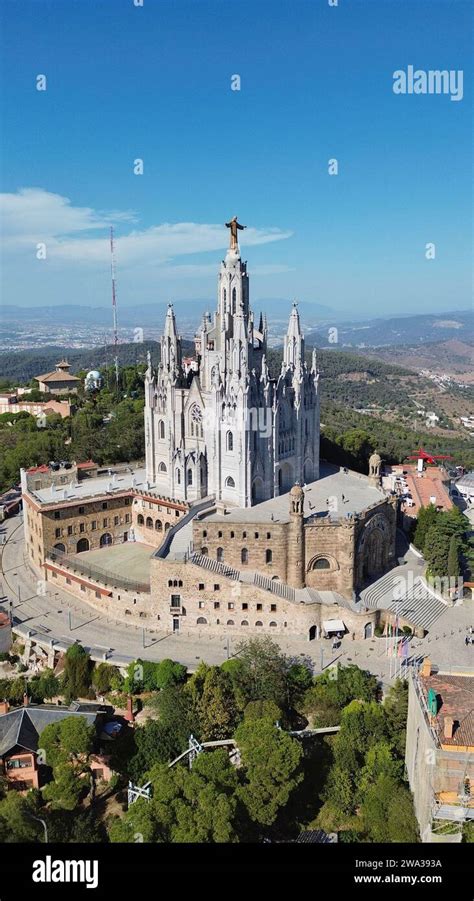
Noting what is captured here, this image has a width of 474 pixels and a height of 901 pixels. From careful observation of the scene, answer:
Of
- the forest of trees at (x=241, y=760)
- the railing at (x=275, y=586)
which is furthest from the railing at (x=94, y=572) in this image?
the railing at (x=275, y=586)

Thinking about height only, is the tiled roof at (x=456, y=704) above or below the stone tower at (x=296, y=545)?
below

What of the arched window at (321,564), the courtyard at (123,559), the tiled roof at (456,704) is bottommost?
the courtyard at (123,559)

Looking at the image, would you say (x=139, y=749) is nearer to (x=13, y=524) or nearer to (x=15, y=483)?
(x=13, y=524)

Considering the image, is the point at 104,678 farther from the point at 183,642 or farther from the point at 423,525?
the point at 423,525

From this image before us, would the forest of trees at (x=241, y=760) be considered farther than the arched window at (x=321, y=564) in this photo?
No

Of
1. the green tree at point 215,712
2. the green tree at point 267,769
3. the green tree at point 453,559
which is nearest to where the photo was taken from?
the green tree at point 267,769

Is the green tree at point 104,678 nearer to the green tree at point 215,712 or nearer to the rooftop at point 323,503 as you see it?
the green tree at point 215,712

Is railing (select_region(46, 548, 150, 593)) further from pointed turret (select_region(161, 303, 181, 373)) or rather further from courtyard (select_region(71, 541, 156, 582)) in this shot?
pointed turret (select_region(161, 303, 181, 373))
